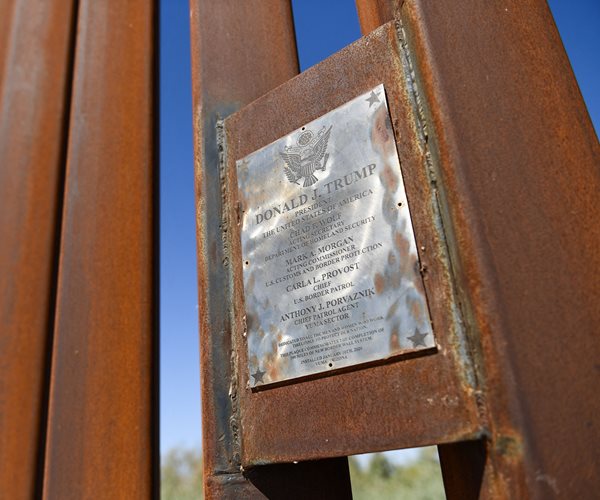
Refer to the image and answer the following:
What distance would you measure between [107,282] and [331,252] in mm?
1654

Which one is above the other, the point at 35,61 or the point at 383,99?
the point at 35,61

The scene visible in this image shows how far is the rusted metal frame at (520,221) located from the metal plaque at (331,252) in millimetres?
158

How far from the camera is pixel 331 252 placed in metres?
1.76

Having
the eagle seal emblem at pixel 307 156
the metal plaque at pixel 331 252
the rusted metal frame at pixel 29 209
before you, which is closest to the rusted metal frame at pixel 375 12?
the metal plaque at pixel 331 252

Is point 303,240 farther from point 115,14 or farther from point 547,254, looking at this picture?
point 115,14

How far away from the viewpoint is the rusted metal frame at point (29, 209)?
2920 mm

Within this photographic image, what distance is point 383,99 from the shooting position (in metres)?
1.78

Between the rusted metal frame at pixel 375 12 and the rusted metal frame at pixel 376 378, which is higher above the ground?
the rusted metal frame at pixel 375 12

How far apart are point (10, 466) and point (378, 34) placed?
8.72 ft

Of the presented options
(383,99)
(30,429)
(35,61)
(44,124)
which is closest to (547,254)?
(383,99)

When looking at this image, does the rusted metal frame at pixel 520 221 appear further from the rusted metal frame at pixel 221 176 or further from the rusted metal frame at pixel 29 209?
the rusted metal frame at pixel 29 209

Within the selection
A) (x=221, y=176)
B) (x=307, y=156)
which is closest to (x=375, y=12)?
(x=307, y=156)

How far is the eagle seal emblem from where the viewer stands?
1895 mm

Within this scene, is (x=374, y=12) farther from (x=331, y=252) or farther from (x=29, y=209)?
(x=29, y=209)
